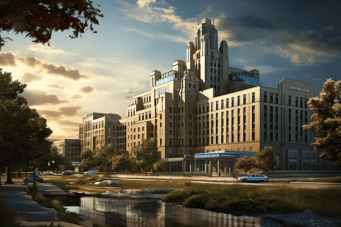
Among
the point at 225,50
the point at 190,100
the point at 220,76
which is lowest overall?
the point at 190,100

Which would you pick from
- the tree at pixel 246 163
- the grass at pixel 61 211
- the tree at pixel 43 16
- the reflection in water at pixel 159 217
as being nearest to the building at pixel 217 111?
the tree at pixel 246 163

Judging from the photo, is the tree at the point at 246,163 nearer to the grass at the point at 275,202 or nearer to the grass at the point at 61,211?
the grass at the point at 275,202

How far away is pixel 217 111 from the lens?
122 m

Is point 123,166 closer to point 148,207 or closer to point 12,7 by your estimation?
point 148,207

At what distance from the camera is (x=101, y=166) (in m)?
132

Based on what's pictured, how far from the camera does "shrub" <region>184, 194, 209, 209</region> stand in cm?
3362

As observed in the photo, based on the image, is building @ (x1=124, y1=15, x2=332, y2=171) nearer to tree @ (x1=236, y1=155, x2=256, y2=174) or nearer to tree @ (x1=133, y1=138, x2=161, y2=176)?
tree @ (x1=133, y1=138, x2=161, y2=176)

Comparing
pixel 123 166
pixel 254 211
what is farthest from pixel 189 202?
pixel 123 166

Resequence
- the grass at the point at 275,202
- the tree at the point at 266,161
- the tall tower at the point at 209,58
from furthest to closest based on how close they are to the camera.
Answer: the tall tower at the point at 209,58 → the tree at the point at 266,161 → the grass at the point at 275,202

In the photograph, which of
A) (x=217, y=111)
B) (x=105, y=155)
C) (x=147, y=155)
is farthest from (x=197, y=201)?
(x=105, y=155)

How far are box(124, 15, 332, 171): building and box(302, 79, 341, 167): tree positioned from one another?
5689cm

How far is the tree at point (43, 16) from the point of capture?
10.4 metres

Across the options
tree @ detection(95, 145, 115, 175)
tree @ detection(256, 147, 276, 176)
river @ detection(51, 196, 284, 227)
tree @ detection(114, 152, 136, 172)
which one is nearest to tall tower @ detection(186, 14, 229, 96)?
tree @ detection(114, 152, 136, 172)

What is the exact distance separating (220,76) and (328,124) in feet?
334
